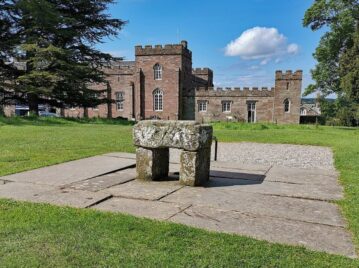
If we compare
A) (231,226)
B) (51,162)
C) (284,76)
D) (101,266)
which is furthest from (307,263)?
(284,76)

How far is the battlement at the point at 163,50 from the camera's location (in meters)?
49.9

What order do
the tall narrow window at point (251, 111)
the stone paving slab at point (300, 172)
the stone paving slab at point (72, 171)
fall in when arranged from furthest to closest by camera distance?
the tall narrow window at point (251, 111) < the stone paving slab at point (300, 172) < the stone paving slab at point (72, 171)

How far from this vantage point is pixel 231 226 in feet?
12.5

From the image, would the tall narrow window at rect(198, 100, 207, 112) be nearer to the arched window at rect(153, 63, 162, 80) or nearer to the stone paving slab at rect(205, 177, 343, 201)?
the arched window at rect(153, 63, 162, 80)

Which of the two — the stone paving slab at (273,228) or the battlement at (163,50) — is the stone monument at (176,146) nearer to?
the stone paving slab at (273,228)

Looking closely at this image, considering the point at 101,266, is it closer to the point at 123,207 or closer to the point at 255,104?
the point at 123,207

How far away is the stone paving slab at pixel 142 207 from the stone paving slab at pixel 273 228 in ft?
0.50

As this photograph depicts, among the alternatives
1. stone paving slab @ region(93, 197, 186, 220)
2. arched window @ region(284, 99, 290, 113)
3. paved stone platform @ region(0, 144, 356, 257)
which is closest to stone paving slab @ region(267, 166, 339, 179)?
paved stone platform @ region(0, 144, 356, 257)

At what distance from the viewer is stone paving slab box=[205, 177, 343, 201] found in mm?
5262

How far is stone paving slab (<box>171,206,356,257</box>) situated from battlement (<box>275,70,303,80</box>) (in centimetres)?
4656

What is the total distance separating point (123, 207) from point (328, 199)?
9.23ft

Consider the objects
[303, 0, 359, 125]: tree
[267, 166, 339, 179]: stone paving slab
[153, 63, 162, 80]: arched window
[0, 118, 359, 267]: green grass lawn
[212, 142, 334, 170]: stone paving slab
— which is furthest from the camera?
[153, 63, 162, 80]: arched window

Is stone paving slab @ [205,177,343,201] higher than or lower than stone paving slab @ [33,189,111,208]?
lower

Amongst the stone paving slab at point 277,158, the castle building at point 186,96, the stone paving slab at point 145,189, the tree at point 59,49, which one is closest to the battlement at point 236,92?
the castle building at point 186,96
